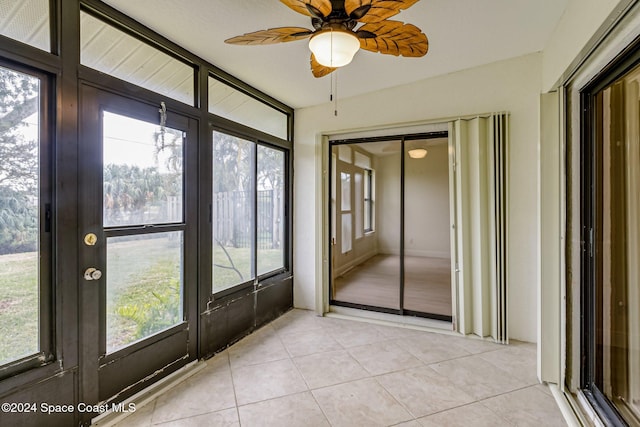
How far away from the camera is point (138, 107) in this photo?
6.32ft

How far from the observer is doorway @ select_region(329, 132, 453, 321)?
335 centimetres

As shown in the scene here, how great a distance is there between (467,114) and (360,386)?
2.63 metres

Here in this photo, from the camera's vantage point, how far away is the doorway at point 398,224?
3354 millimetres

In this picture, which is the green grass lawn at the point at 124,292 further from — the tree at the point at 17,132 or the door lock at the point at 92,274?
the tree at the point at 17,132

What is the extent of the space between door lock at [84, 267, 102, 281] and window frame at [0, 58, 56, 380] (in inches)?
5.7

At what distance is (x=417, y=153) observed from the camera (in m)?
3.51

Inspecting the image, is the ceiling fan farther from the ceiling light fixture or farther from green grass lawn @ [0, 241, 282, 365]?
the ceiling light fixture

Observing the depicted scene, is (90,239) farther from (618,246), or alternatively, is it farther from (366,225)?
(366,225)

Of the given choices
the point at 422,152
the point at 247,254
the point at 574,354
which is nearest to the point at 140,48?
the point at 247,254

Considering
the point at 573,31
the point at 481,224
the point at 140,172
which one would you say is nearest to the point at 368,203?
the point at 481,224

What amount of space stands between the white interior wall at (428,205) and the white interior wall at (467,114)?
1.88 ft

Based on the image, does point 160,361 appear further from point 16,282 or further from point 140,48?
point 140,48

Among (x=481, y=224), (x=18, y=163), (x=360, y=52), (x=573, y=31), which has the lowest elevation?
(x=481, y=224)

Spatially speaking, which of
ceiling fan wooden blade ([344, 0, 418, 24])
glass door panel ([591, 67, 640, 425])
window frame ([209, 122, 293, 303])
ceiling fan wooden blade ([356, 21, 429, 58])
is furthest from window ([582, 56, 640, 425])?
window frame ([209, 122, 293, 303])
